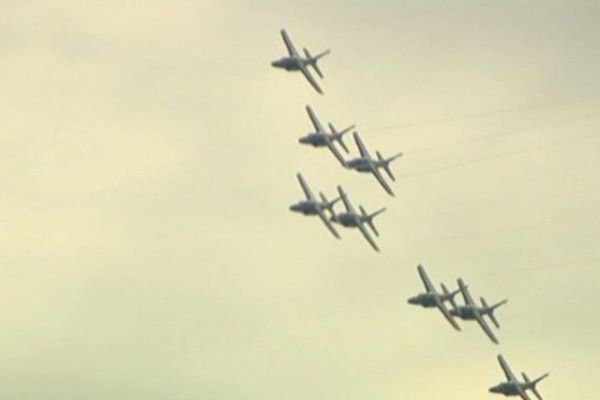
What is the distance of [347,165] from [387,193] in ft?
20.4

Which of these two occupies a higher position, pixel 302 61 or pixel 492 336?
pixel 302 61

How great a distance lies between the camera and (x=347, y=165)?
199750 mm

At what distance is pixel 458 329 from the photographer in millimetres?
198375

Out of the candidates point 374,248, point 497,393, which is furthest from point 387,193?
point 497,393

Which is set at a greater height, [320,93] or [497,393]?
[320,93]

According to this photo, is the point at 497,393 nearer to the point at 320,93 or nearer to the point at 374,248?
the point at 374,248

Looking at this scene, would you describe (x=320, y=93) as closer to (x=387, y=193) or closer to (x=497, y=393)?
(x=387, y=193)

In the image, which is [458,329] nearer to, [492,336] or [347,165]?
[492,336]

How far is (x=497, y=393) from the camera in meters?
200

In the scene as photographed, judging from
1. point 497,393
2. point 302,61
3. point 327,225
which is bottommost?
point 497,393

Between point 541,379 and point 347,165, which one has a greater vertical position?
point 347,165

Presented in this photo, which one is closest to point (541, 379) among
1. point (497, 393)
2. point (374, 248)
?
point (497, 393)

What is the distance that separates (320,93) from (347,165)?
11.8 metres

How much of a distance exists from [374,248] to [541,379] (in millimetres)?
19417
